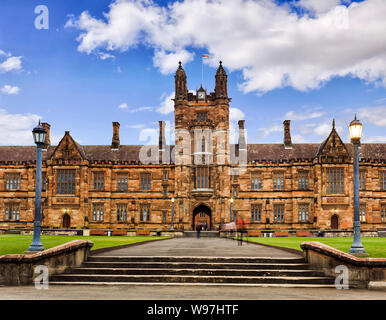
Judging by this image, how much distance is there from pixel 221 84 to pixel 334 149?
1742 cm

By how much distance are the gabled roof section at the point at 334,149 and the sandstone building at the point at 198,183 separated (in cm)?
13

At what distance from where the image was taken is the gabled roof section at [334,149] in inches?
1977

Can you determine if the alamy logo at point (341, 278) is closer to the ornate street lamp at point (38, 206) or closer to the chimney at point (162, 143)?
the ornate street lamp at point (38, 206)

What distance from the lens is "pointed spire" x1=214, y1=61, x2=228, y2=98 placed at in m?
54.2

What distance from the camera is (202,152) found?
5297 cm

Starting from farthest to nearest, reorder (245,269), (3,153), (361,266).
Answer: (3,153) < (245,269) < (361,266)

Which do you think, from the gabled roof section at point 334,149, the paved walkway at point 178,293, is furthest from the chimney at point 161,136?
the paved walkway at point 178,293

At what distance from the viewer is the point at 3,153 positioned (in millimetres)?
57688

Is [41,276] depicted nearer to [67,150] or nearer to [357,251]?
[357,251]

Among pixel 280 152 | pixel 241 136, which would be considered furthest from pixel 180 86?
pixel 280 152

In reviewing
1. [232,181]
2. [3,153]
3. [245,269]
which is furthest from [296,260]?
[3,153]
